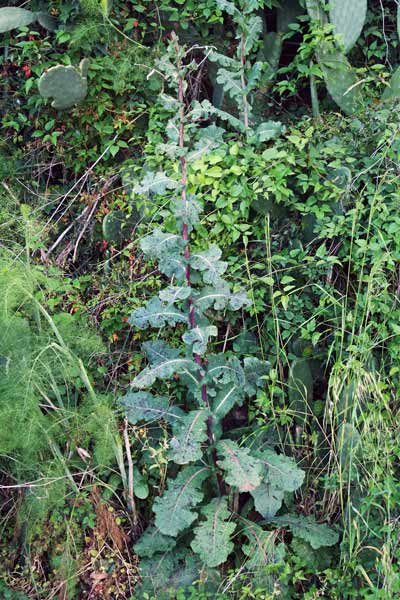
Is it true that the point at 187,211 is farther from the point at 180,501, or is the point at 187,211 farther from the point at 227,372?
the point at 180,501

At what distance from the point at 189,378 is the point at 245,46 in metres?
1.65

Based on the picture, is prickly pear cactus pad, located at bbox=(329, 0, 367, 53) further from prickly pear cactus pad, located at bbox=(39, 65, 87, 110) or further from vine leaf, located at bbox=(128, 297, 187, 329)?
vine leaf, located at bbox=(128, 297, 187, 329)

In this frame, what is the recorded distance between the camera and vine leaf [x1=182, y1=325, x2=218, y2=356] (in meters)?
2.92

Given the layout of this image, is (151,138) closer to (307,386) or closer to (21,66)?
(21,66)

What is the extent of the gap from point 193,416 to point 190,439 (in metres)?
0.11

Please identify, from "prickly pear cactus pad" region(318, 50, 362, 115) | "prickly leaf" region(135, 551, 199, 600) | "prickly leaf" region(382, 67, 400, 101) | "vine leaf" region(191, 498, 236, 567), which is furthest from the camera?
"prickly pear cactus pad" region(318, 50, 362, 115)

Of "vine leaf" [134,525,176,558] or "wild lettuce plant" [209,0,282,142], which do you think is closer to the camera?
"vine leaf" [134,525,176,558]

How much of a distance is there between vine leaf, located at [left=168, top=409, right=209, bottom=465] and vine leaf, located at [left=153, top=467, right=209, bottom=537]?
0.42ft

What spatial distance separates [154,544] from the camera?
9.89 feet

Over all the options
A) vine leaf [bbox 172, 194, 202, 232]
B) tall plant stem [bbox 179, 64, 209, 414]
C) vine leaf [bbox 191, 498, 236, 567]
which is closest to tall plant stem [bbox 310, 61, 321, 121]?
tall plant stem [bbox 179, 64, 209, 414]

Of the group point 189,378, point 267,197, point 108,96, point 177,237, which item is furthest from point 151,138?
point 189,378

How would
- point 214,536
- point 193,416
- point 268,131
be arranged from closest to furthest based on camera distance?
point 214,536
point 193,416
point 268,131

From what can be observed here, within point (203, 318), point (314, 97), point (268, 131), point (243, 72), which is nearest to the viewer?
point (203, 318)

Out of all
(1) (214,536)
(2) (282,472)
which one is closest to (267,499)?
(2) (282,472)
